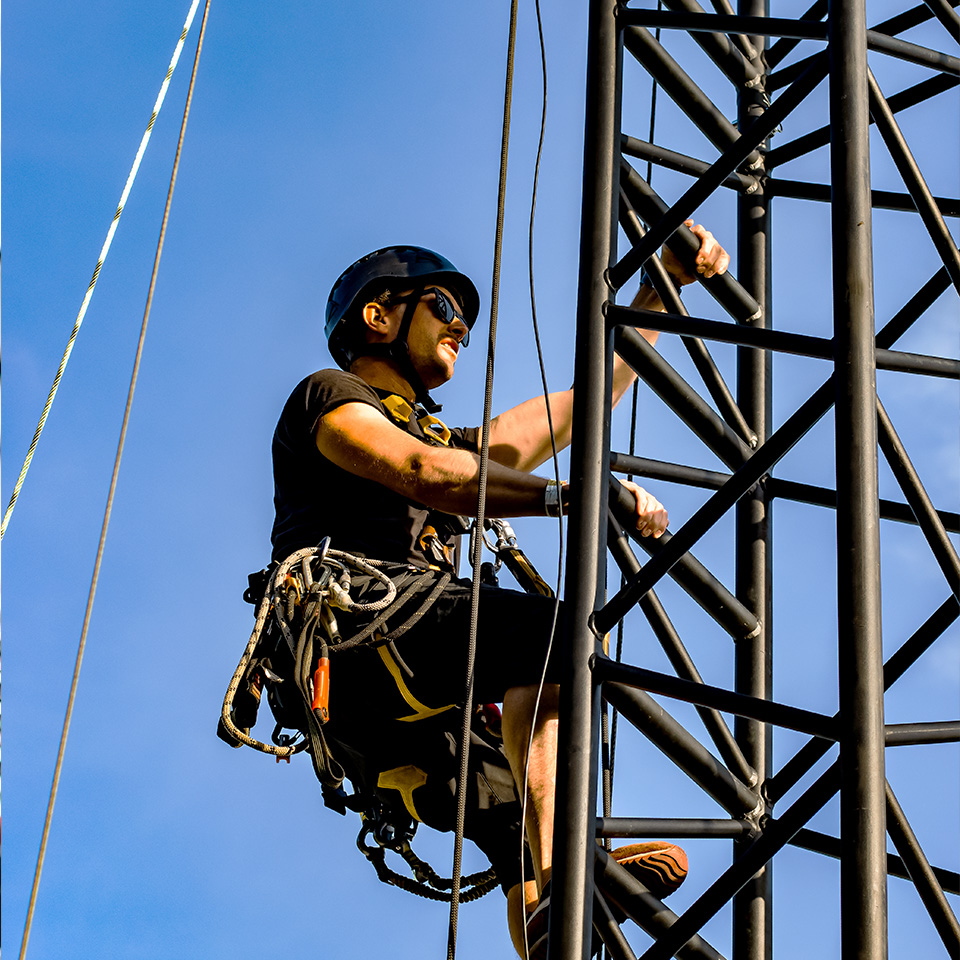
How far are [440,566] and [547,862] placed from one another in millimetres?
1093

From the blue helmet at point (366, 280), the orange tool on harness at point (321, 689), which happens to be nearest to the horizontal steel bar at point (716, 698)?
the orange tool on harness at point (321, 689)

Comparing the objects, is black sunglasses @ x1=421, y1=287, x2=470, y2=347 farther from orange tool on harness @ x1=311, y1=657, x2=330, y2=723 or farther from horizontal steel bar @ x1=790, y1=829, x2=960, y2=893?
horizontal steel bar @ x1=790, y1=829, x2=960, y2=893

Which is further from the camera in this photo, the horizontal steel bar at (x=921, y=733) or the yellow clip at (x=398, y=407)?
the yellow clip at (x=398, y=407)

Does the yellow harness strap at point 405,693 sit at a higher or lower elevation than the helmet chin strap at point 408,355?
lower

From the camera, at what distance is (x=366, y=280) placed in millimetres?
4816

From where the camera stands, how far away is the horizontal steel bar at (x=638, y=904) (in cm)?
345

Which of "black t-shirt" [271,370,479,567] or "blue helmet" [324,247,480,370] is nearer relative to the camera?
"black t-shirt" [271,370,479,567]

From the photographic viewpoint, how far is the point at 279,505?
175 inches

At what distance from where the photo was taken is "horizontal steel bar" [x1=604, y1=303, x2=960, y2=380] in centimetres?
360

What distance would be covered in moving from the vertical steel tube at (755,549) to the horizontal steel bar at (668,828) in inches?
2.6

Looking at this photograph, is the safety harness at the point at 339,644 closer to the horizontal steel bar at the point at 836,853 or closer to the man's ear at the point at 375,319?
the man's ear at the point at 375,319

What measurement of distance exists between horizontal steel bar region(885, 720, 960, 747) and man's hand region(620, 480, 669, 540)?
80 cm

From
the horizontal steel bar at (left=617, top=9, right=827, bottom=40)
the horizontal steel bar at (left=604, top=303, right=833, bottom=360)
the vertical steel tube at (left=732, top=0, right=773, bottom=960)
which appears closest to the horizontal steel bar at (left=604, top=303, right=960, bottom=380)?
the horizontal steel bar at (left=604, top=303, right=833, bottom=360)

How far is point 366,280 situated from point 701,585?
1598 mm
